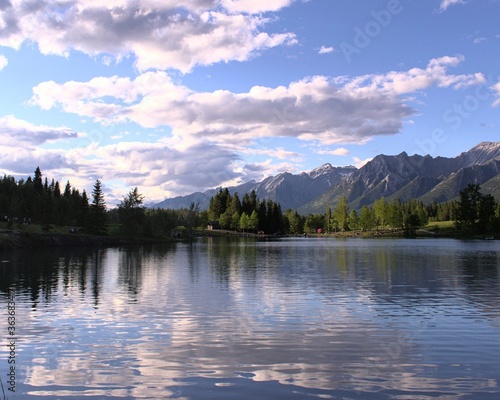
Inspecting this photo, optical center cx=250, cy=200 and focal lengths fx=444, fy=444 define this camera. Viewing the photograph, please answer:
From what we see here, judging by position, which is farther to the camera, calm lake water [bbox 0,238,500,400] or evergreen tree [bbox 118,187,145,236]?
evergreen tree [bbox 118,187,145,236]

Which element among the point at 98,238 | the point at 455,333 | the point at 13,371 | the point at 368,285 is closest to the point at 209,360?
the point at 13,371

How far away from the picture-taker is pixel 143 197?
160750 millimetres

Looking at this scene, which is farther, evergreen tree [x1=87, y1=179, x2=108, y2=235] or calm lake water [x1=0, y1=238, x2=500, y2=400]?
evergreen tree [x1=87, y1=179, x2=108, y2=235]

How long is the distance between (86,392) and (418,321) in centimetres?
1913

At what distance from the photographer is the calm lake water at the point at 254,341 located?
50.0 ft

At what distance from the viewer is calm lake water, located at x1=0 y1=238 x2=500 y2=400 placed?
1525 cm

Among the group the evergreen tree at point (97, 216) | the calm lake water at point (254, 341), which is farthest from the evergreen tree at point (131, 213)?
the calm lake water at point (254, 341)

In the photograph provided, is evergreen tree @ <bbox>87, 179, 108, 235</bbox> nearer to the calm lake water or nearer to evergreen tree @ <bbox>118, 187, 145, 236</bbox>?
evergreen tree @ <bbox>118, 187, 145, 236</bbox>

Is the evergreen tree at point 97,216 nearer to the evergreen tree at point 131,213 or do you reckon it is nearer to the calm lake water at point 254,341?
the evergreen tree at point 131,213

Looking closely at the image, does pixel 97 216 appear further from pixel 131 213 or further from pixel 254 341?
pixel 254 341

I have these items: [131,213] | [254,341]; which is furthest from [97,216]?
[254,341]

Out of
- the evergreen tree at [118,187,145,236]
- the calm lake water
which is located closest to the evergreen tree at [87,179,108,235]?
the evergreen tree at [118,187,145,236]

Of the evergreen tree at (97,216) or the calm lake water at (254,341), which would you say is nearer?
the calm lake water at (254,341)

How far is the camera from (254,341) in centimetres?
2161
